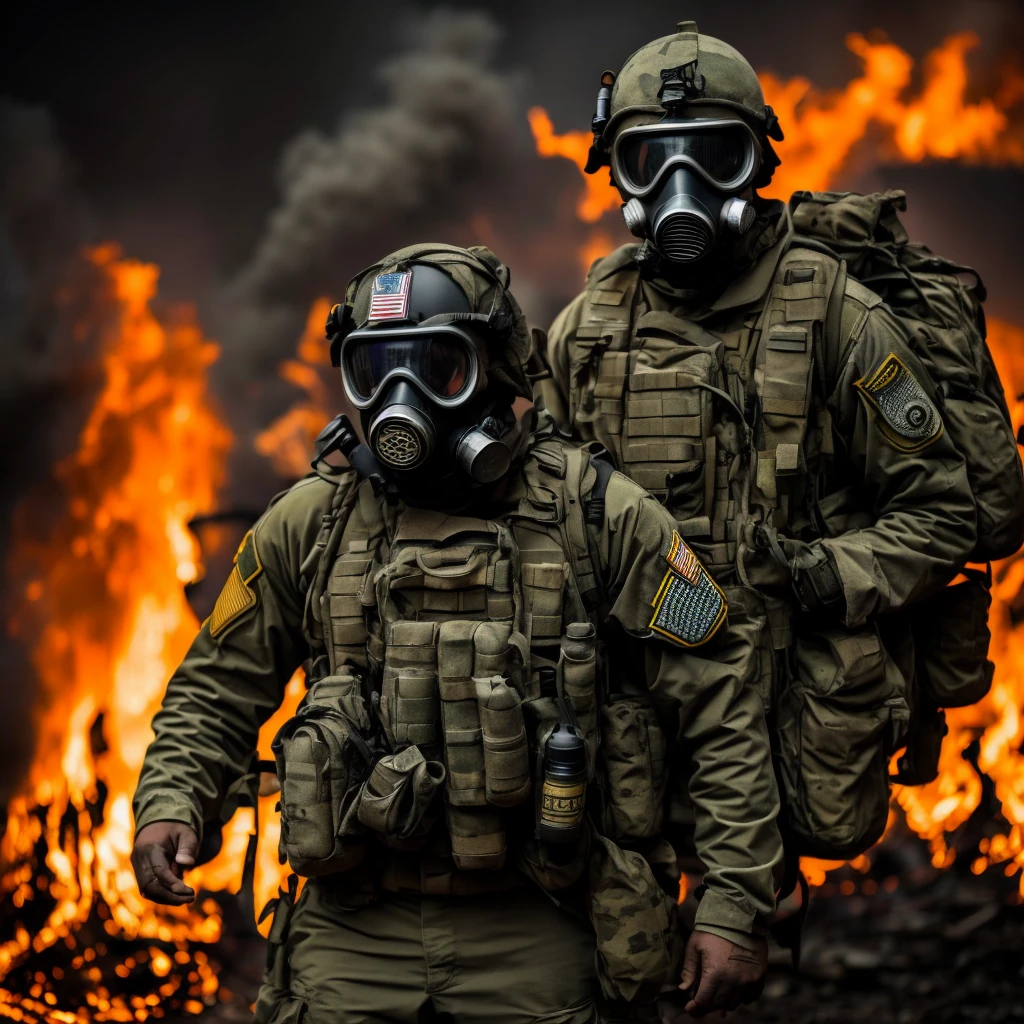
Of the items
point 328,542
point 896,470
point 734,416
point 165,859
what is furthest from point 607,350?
point 165,859

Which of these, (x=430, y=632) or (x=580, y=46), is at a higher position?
(x=580, y=46)

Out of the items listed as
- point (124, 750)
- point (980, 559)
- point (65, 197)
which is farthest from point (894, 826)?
point (65, 197)

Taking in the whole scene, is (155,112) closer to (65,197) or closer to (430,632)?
(65,197)

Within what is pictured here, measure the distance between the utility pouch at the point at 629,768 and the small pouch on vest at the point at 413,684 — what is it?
45 centimetres

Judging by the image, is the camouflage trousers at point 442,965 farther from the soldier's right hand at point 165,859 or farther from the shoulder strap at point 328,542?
the shoulder strap at point 328,542

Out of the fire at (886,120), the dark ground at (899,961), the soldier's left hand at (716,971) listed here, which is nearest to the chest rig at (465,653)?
the soldier's left hand at (716,971)

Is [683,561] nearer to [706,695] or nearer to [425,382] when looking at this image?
[706,695]

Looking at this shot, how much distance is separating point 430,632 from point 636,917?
837 millimetres

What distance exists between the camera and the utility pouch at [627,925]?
9.79 ft

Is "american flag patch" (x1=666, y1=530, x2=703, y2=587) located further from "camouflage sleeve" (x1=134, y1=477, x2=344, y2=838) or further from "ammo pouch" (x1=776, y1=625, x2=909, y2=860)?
"camouflage sleeve" (x1=134, y1=477, x2=344, y2=838)

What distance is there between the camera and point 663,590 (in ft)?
9.89

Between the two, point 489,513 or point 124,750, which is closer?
point 489,513

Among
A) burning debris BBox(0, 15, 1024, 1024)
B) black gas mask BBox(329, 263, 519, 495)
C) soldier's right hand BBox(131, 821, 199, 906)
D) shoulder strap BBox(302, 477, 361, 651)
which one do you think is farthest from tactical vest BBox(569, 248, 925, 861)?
burning debris BBox(0, 15, 1024, 1024)

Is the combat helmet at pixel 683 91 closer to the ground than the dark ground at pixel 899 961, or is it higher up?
higher up
